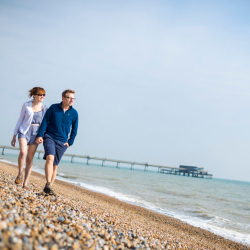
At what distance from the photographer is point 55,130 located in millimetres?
4285

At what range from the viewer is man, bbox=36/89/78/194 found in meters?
4.20

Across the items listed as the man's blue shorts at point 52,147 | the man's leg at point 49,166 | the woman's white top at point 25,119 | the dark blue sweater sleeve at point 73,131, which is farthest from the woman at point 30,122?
the dark blue sweater sleeve at point 73,131

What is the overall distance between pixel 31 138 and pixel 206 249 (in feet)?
13.2

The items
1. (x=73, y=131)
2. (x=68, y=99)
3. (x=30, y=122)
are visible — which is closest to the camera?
(x=30, y=122)

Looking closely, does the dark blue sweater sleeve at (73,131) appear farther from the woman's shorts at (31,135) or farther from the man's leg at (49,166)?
the woman's shorts at (31,135)

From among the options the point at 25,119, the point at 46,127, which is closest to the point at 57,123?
the point at 46,127

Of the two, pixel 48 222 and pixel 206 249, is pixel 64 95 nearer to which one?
pixel 48 222

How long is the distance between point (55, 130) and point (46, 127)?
18 centimetres

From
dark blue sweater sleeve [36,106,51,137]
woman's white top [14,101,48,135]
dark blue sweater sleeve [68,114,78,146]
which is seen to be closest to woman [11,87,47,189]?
woman's white top [14,101,48,135]

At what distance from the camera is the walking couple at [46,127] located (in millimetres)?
4191

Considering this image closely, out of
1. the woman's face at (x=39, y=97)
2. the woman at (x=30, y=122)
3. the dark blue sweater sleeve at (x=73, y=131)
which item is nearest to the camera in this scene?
the woman at (x=30, y=122)

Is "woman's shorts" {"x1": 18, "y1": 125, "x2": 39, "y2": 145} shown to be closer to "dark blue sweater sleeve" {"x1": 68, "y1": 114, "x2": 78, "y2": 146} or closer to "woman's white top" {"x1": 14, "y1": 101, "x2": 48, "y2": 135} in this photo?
"woman's white top" {"x1": 14, "y1": 101, "x2": 48, "y2": 135}

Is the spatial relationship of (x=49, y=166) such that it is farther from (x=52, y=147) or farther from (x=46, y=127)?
(x=46, y=127)

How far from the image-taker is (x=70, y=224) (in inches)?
116
